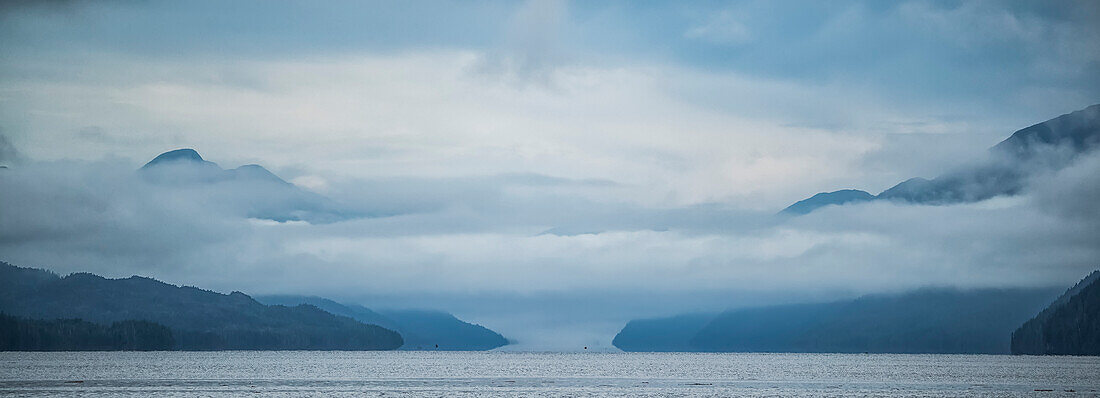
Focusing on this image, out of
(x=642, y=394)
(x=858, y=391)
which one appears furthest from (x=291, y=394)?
(x=858, y=391)

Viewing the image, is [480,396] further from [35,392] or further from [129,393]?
[35,392]

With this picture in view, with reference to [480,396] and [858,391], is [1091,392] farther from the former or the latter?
[480,396]

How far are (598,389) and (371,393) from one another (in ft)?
127

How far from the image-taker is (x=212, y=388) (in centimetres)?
18825

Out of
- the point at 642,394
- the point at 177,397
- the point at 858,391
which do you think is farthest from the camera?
the point at 858,391

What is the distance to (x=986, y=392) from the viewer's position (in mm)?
185625

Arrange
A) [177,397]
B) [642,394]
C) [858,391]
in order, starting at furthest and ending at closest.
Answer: [858,391] → [642,394] → [177,397]

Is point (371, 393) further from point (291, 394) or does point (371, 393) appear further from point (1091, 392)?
point (1091, 392)

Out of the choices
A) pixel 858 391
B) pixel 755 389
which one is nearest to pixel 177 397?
pixel 755 389

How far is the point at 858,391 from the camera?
190000 mm

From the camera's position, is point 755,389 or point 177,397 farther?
point 755,389

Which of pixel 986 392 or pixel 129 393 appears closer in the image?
pixel 129 393

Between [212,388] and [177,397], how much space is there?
2409cm

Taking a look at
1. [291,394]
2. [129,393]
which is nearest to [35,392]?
[129,393]
